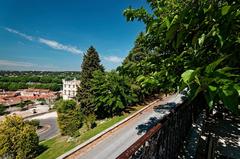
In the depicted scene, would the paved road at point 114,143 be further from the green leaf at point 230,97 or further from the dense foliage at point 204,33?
the green leaf at point 230,97

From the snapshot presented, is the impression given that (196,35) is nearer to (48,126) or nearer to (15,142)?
(15,142)

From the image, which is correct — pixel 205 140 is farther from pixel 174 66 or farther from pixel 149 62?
pixel 174 66

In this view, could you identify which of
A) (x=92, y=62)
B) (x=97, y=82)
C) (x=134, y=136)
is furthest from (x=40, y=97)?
(x=134, y=136)

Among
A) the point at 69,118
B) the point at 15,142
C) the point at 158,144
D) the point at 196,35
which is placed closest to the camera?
the point at 196,35

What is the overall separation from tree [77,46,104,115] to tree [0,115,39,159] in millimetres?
10462

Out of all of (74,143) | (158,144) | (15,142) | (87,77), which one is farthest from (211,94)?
(87,77)

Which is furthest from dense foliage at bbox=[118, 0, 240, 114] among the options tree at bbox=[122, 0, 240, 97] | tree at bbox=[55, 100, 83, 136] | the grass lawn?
tree at bbox=[55, 100, 83, 136]

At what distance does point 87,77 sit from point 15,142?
51.9 ft

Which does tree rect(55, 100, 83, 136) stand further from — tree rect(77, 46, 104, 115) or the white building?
the white building

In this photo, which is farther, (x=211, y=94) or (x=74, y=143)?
(x=74, y=143)

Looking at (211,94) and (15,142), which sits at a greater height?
(211,94)

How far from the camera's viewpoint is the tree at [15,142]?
91.9 feet

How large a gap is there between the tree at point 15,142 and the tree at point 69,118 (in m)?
5.76

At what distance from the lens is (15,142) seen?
28.8 meters
